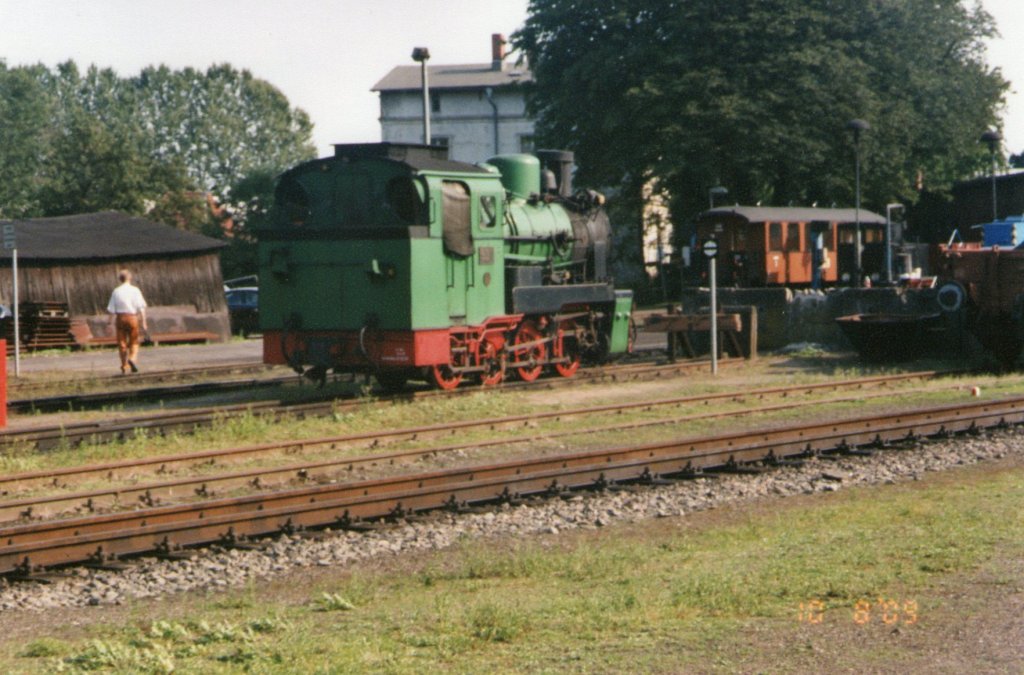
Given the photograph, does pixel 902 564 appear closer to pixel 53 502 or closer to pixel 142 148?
pixel 53 502

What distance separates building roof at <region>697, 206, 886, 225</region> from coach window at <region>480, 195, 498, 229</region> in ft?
68.1

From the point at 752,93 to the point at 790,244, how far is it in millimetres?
6508

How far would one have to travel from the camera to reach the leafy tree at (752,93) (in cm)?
4138

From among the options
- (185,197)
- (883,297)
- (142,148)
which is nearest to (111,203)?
(185,197)

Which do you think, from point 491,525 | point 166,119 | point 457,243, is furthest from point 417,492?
point 166,119

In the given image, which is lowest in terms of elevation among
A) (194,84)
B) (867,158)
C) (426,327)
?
(426,327)

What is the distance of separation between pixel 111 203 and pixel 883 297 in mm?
43150

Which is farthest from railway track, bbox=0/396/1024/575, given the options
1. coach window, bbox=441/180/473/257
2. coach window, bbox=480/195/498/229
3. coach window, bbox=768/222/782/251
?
coach window, bbox=768/222/782/251

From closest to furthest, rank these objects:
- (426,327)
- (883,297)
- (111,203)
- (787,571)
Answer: (787,571) → (426,327) → (883,297) → (111,203)

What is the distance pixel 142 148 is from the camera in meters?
84.9

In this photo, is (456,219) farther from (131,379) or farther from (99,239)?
(99,239)

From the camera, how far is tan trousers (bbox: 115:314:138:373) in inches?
825
